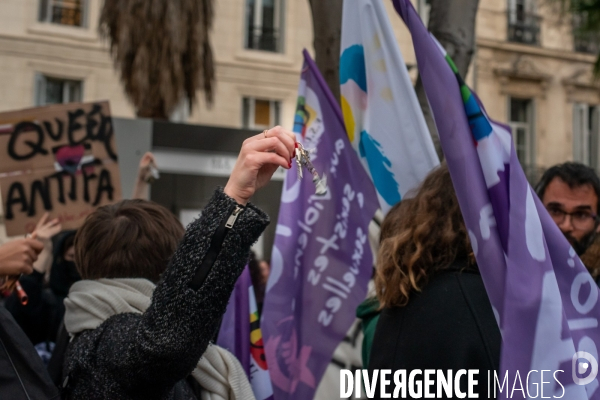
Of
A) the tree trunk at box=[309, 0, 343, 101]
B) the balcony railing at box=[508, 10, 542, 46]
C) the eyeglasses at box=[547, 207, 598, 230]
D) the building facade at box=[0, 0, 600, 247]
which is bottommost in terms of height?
Result: the eyeglasses at box=[547, 207, 598, 230]

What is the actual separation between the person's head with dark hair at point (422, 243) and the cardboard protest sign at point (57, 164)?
2.45 metres

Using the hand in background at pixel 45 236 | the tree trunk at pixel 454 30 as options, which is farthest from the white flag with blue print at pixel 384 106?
the hand in background at pixel 45 236

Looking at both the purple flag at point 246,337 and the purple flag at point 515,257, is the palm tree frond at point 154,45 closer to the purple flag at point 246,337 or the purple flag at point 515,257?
the purple flag at point 246,337

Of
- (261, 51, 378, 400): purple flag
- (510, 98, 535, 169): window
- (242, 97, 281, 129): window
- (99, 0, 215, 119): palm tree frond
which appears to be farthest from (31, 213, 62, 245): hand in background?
(510, 98, 535, 169): window

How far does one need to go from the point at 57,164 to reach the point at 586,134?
53.9 feet

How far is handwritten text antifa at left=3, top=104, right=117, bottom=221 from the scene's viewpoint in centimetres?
392

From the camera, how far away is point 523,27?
1794 cm

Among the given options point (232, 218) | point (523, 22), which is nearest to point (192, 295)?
point (232, 218)

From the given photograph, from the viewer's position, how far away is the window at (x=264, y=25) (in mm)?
15570

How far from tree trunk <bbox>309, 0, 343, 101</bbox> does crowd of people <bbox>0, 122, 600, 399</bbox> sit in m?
1.71

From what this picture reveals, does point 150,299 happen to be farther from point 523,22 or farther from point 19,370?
point 523,22

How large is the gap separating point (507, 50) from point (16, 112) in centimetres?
1536

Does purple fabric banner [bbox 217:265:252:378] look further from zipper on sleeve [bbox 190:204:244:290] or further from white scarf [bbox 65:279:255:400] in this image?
zipper on sleeve [bbox 190:204:244:290]

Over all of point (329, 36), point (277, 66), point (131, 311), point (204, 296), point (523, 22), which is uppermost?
point (523, 22)
